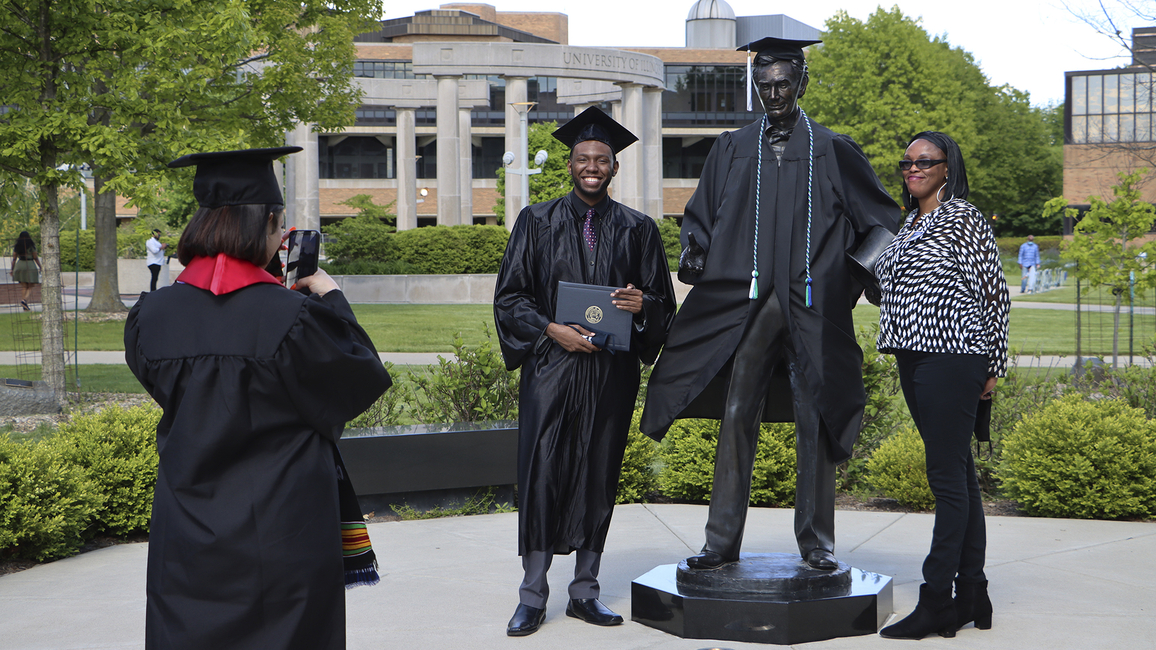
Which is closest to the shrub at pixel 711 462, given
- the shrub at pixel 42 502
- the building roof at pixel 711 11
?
the shrub at pixel 42 502

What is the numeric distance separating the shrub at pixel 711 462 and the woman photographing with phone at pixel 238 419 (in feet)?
14.5

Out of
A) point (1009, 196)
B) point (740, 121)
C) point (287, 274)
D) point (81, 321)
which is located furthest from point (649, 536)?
point (740, 121)

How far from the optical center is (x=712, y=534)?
168 inches

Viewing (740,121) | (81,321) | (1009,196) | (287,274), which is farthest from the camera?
(740,121)

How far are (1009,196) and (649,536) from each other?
2152 inches

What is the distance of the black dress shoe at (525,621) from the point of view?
163 inches

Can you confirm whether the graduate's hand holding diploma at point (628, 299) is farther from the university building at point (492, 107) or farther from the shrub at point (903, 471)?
the university building at point (492, 107)

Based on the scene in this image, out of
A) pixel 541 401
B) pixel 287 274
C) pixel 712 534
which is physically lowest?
pixel 712 534

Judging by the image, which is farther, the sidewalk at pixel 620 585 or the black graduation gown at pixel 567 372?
the black graduation gown at pixel 567 372

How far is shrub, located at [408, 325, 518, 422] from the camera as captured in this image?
719 cm

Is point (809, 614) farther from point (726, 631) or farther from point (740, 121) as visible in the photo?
point (740, 121)

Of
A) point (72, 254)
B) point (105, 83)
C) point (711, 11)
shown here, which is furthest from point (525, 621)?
point (711, 11)

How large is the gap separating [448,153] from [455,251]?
10838 mm

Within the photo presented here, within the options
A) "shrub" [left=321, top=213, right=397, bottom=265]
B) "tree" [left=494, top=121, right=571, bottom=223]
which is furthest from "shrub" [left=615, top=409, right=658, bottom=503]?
"tree" [left=494, top=121, right=571, bottom=223]
